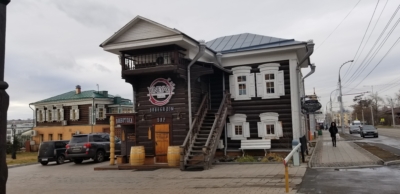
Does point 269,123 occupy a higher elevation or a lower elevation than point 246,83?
lower

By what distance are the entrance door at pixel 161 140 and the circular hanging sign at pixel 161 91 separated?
47.4 inches

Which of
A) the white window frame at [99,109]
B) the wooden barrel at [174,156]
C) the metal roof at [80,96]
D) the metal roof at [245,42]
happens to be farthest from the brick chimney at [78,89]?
the wooden barrel at [174,156]

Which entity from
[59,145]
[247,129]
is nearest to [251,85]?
[247,129]

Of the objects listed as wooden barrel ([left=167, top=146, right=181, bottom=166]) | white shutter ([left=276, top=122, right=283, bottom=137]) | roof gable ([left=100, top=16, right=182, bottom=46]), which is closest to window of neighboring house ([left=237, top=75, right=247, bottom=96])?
white shutter ([left=276, top=122, right=283, bottom=137])

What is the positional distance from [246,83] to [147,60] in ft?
18.2

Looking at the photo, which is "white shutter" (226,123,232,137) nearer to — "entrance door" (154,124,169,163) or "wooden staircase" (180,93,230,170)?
"wooden staircase" (180,93,230,170)

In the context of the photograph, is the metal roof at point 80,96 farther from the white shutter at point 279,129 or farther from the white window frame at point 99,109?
the white shutter at point 279,129

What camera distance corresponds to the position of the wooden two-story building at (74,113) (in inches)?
1497

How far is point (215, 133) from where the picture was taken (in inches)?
635

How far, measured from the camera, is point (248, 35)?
2269cm

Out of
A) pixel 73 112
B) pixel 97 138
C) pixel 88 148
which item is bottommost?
pixel 88 148

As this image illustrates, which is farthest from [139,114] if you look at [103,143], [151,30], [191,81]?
[103,143]

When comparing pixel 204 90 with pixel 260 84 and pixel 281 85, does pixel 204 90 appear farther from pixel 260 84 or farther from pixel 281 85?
pixel 281 85

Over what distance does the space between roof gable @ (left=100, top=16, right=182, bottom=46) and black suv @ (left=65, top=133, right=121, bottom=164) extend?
24.2ft
